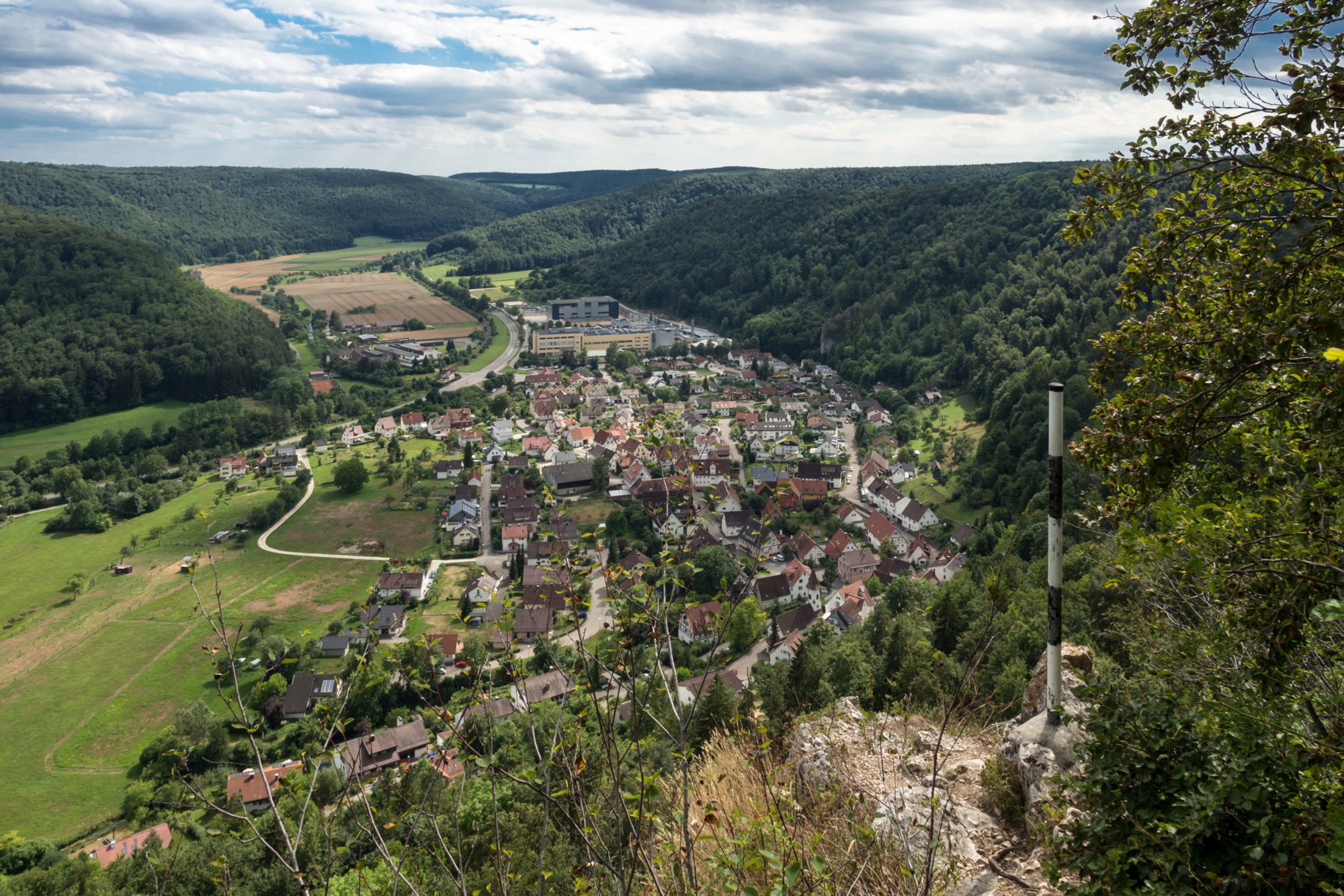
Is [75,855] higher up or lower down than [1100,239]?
lower down

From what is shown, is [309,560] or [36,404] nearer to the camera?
[309,560]

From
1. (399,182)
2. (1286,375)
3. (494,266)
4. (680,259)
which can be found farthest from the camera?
(399,182)

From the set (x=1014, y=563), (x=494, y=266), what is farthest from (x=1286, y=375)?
(x=494, y=266)

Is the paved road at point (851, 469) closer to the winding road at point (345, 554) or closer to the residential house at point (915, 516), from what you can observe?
the residential house at point (915, 516)

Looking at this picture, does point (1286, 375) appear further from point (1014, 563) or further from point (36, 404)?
point (36, 404)

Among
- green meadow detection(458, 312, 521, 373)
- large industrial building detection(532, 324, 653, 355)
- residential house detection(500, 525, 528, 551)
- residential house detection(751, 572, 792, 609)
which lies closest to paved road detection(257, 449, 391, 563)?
residential house detection(500, 525, 528, 551)

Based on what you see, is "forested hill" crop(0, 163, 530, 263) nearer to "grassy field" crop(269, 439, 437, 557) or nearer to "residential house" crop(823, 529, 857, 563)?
"grassy field" crop(269, 439, 437, 557)

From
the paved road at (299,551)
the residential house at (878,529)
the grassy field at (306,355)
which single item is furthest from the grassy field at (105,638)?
the grassy field at (306,355)

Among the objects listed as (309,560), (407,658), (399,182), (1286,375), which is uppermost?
(399,182)
